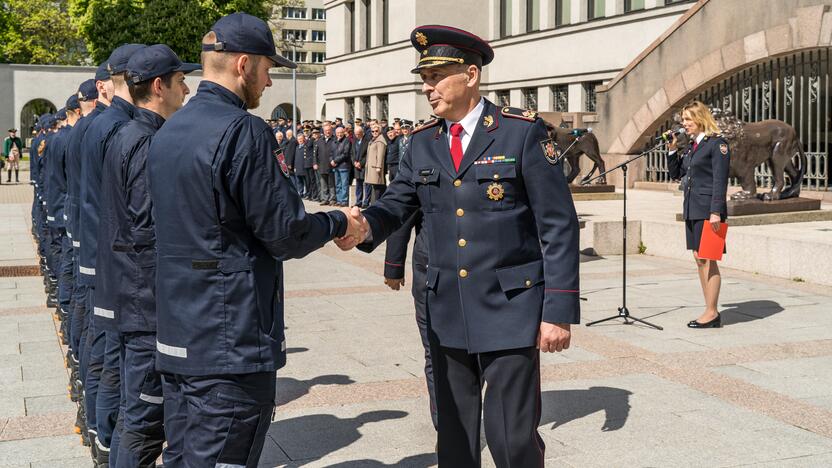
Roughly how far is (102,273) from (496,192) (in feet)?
6.35

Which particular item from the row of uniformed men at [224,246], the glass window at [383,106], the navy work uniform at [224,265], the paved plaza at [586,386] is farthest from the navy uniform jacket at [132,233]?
the glass window at [383,106]

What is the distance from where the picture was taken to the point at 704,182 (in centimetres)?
Answer: 926

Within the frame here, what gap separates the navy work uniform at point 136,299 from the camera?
4539 millimetres

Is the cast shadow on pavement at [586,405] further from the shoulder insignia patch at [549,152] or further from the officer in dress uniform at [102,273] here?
the officer in dress uniform at [102,273]

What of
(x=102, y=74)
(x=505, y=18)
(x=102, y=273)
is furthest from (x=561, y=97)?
(x=102, y=273)

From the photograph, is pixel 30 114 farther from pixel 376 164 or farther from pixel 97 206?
pixel 97 206

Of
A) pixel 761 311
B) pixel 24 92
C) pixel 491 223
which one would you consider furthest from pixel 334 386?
pixel 24 92

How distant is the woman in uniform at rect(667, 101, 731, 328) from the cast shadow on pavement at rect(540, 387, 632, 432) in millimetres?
2690

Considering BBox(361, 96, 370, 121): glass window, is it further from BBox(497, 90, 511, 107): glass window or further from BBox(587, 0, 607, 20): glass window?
BBox(587, 0, 607, 20): glass window

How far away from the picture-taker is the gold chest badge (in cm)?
418

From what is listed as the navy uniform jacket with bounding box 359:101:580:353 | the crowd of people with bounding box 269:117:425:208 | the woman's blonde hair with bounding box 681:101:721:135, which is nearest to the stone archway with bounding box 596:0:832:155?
the crowd of people with bounding box 269:117:425:208

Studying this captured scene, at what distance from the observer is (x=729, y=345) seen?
8.50 meters

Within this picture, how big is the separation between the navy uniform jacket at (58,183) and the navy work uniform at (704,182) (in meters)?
5.38

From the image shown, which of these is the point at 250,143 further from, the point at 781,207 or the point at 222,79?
the point at 781,207
